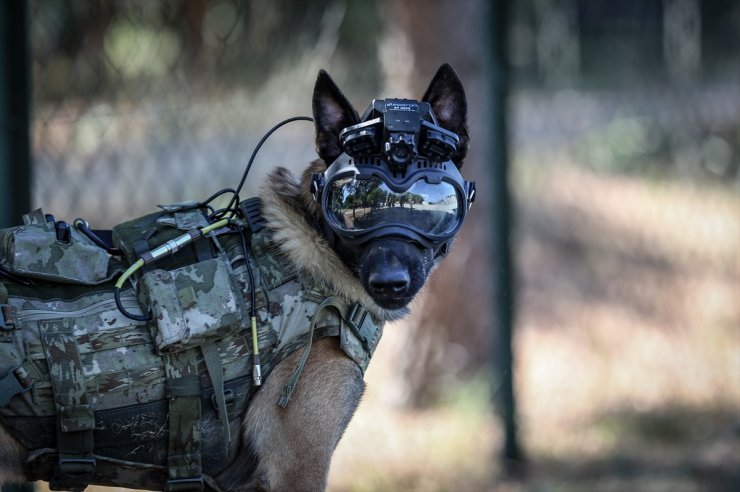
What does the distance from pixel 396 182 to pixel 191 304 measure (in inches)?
27.2

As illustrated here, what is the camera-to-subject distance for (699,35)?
750 centimetres

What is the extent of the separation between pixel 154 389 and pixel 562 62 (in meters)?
7.56

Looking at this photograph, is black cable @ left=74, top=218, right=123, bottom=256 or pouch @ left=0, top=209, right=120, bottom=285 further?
black cable @ left=74, top=218, right=123, bottom=256

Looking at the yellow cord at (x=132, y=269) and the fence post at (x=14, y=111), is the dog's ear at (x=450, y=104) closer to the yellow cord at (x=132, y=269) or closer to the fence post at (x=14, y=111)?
the yellow cord at (x=132, y=269)

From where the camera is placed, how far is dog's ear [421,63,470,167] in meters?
2.70

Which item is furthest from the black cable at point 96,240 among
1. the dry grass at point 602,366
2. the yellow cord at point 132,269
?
the dry grass at point 602,366

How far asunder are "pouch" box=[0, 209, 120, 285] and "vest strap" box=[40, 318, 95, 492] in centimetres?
16

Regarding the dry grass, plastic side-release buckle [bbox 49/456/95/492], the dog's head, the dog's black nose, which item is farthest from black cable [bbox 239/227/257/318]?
the dry grass

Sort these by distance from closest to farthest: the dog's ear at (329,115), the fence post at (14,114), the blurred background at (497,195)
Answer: the dog's ear at (329,115)
the fence post at (14,114)
the blurred background at (497,195)

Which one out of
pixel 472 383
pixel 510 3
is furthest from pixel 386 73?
pixel 472 383

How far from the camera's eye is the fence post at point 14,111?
3.53 meters

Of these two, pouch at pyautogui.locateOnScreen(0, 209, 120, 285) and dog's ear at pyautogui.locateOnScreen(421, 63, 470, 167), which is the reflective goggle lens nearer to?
dog's ear at pyautogui.locateOnScreen(421, 63, 470, 167)

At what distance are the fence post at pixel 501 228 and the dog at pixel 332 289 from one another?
190cm

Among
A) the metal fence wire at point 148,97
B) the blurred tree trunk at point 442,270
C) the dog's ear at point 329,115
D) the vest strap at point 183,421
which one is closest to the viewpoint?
the vest strap at point 183,421
